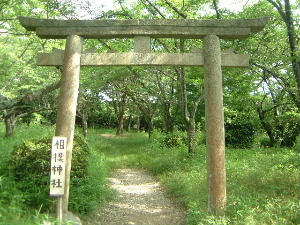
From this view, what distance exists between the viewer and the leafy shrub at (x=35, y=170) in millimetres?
5254

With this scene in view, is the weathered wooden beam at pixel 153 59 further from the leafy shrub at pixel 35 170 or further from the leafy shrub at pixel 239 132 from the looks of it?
the leafy shrub at pixel 239 132

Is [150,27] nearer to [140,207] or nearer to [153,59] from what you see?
[153,59]

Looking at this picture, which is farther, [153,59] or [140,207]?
[140,207]

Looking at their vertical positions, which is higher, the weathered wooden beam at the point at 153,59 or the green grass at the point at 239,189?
the weathered wooden beam at the point at 153,59

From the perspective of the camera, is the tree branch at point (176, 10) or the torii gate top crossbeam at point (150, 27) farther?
the tree branch at point (176, 10)

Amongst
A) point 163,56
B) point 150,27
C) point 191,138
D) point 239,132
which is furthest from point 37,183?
point 239,132

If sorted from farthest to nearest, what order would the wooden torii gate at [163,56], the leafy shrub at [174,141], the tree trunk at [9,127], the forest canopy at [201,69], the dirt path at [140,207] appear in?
the leafy shrub at [174,141] < the tree trunk at [9,127] < the forest canopy at [201,69] < the dirt path at [140,207] < the wooden torii gate at [163,56]

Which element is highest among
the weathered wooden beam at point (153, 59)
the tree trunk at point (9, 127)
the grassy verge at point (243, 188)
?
the weathered wooden beam at point (153, 59)

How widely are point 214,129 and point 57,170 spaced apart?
3.04 metres

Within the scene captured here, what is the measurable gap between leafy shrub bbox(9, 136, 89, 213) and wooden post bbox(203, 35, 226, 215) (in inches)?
121

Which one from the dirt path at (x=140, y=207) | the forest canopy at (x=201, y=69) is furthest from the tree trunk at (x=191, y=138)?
the dirt path at (x=140, y=207)

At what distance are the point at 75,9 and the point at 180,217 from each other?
7.42 metres

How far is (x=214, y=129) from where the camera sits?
519 cm

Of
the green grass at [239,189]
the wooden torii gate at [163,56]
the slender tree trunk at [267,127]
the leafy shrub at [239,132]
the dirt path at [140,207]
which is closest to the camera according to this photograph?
the green grass at [239,189]
